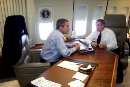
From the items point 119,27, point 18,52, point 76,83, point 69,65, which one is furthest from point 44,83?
point 119,27

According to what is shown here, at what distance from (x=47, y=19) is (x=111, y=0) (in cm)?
142

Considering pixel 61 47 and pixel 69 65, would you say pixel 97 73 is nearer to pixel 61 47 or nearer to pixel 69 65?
pixel 69 65

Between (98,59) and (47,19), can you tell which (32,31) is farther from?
(98,59)

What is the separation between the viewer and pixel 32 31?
3523 millimetres

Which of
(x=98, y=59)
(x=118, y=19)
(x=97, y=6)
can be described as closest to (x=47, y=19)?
(x=97, y=6)

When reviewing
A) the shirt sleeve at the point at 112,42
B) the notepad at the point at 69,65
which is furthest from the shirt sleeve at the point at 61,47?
the shirt sleeve at the point at 112,42

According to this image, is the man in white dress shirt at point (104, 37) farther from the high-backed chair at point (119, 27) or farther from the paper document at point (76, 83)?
the paper document at point (76, 83)

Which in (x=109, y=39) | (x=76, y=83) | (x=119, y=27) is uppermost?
(x=119, y=27)

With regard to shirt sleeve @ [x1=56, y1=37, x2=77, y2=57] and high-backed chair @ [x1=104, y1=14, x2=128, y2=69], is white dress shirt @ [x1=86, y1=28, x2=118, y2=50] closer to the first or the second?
high-backed chair @ [x1=104, y1=14, x2=128, y2=69]

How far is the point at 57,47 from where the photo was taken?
Answer: 2588 mm

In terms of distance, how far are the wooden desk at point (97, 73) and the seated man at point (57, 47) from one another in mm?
152

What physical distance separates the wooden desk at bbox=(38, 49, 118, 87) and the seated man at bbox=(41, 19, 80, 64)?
152 mm

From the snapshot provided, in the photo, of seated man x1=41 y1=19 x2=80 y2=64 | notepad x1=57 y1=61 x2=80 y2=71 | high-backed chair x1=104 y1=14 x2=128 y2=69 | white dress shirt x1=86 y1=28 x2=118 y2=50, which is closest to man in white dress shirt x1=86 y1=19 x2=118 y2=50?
white dress shirt x1=86 y1=28 x2=118 y2=50

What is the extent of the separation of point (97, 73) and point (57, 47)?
2.62 ft
